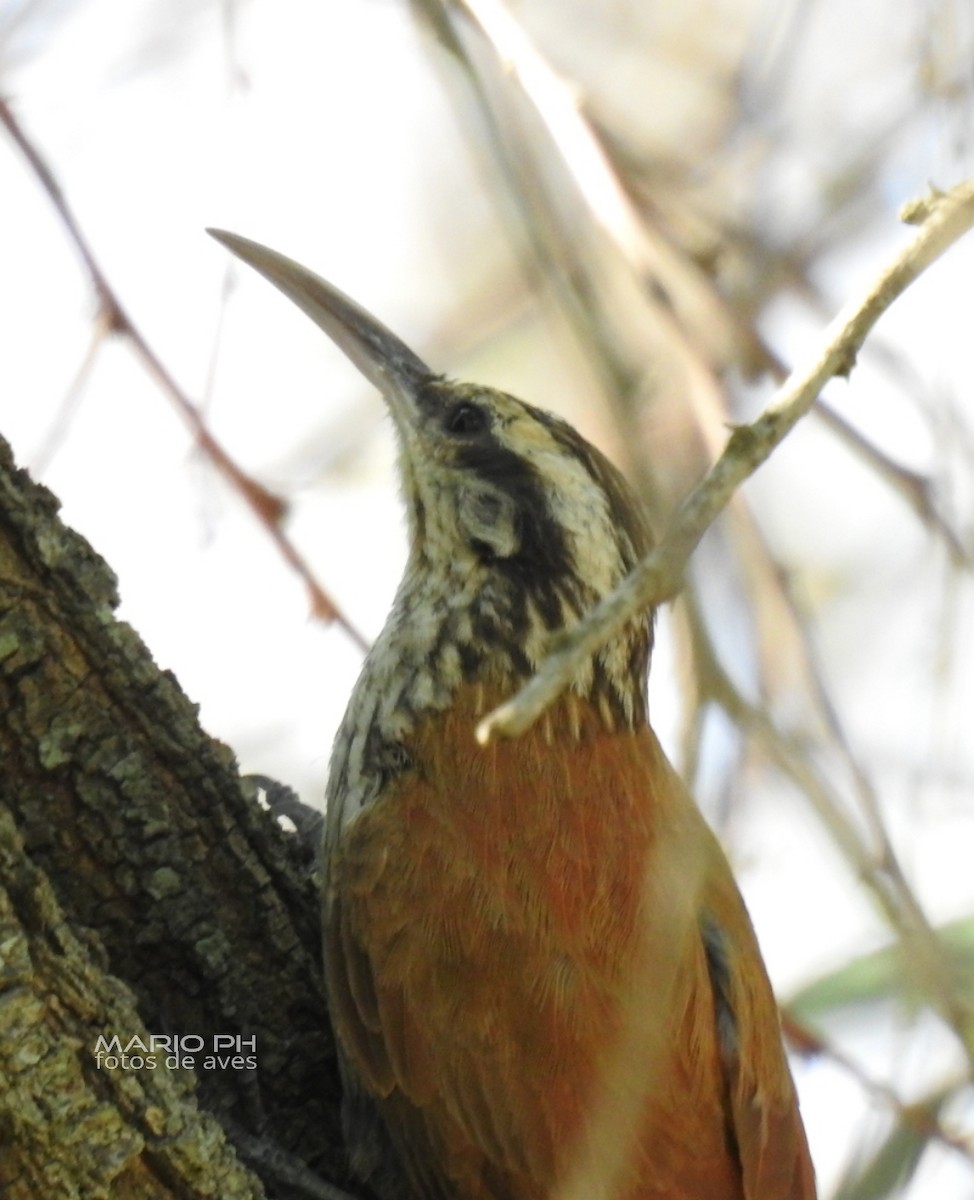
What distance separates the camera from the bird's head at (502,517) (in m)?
3.13

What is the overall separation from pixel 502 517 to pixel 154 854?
3.66 ft

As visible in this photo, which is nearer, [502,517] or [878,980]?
[878,980]

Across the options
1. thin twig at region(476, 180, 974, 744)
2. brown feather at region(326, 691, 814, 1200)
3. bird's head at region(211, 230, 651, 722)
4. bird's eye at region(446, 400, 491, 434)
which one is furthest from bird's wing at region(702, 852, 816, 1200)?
thin twig at region(476, 180, 974, 744)

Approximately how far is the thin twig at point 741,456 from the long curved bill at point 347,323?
75.5 inches

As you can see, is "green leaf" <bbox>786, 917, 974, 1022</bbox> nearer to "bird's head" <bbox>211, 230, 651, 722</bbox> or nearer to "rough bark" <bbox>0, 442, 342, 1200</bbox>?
"bird's head" <bbox>211, 230, 651, 722</bbox>

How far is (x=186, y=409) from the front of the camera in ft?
11.9

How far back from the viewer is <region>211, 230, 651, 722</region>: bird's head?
123 inches

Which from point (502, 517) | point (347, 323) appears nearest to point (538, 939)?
point (502, 517)

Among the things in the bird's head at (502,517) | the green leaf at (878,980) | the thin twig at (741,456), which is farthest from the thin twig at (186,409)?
the thin twig at (741,456)

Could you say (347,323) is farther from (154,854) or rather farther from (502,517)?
(154,854)

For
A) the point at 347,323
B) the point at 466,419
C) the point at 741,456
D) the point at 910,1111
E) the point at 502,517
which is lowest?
the point at 910,1111

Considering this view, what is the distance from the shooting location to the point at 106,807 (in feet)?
8.34

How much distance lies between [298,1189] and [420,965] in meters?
0.44

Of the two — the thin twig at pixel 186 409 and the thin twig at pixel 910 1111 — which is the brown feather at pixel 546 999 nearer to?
the thin twig at pixel 910 1111
